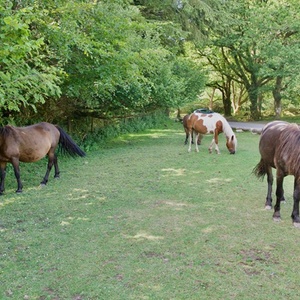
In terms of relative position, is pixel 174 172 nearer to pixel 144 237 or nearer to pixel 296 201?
pixel 296 201

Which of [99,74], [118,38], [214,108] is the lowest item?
[214,108]

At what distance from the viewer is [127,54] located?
6.36 metres

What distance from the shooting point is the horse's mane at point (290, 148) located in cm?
374

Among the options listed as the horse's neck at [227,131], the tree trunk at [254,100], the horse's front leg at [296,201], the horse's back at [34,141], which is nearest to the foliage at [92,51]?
the horse's back at [34,141]

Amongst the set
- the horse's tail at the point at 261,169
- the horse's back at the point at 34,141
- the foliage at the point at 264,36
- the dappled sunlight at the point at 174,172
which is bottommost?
the dappled sunlight at the point at 174,172

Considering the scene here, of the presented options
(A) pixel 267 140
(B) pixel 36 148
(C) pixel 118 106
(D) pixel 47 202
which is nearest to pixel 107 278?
(D) pixel 47 202

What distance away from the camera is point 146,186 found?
5672mm

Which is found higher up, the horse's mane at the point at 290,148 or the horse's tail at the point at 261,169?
the horse's mane at the point at 290,148

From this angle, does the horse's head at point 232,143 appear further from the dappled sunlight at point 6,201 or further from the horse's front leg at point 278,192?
the dappled sunlight at point 6,201

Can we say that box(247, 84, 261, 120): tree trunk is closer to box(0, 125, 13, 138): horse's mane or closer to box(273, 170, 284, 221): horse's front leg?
box(273, 170, 284, 221): horse's front leg

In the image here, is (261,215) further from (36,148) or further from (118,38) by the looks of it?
(118,38)

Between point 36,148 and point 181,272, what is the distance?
377cm

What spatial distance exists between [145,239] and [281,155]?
77.7 inches

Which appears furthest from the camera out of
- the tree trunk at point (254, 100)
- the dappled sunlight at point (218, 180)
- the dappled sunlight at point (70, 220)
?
the tree trunk at point (254, 100)
